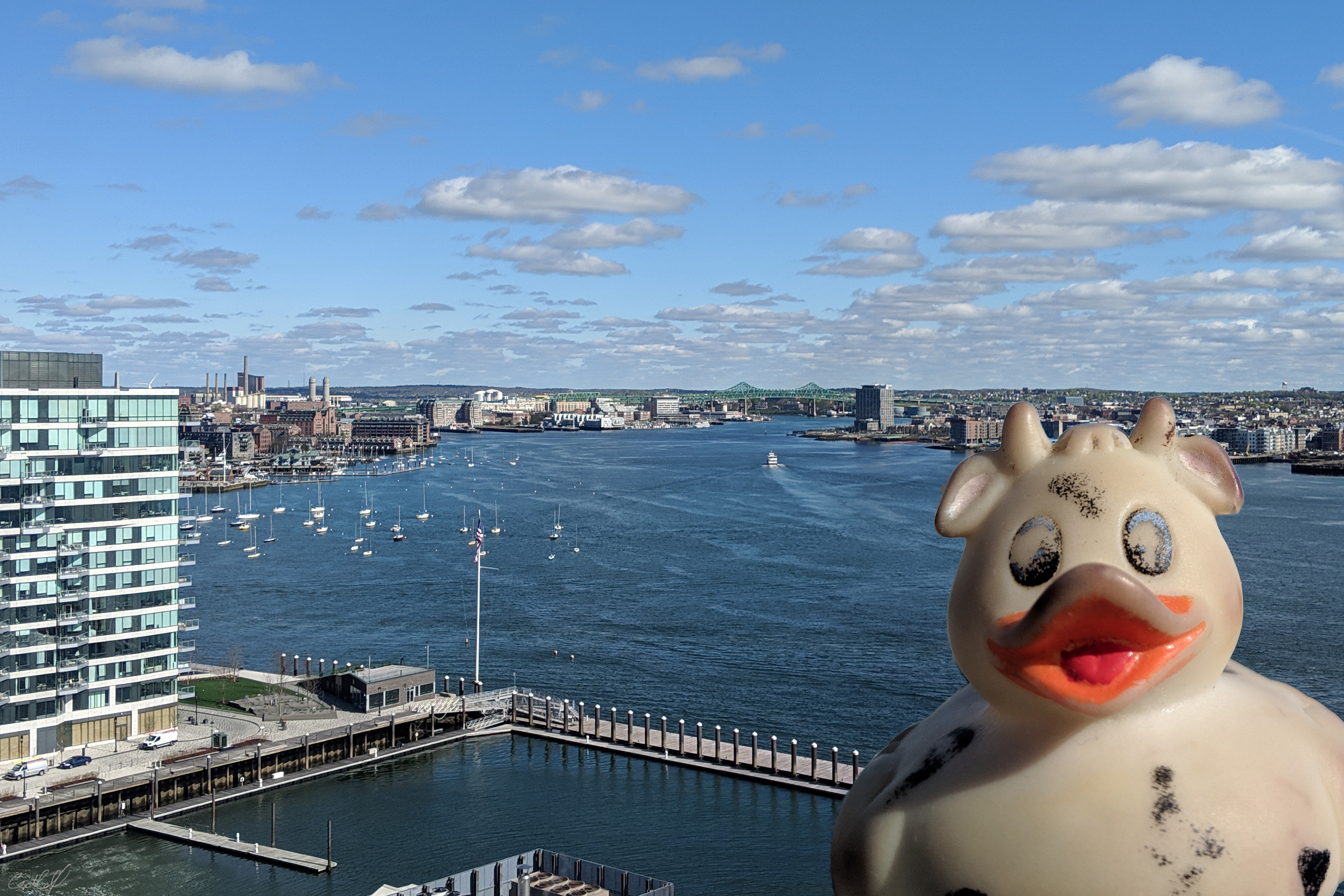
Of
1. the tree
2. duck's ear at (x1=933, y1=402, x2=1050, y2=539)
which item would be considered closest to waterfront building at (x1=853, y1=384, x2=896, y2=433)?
the tree

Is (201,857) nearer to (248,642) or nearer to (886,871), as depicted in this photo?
(248,642)

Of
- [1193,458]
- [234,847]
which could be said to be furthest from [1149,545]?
[234,847]

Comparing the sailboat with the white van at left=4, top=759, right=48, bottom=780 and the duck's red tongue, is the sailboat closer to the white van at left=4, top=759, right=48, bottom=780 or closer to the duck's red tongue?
the white van at left=4, top=759, right=48, bottom=780

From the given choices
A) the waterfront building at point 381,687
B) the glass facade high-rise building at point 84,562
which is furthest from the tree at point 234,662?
the glass facade high-rise building at point 84,562

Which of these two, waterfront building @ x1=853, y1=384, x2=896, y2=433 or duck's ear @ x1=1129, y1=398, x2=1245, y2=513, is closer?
duck's ear @ x1=1129, y1=398, x2=1245, y2=513

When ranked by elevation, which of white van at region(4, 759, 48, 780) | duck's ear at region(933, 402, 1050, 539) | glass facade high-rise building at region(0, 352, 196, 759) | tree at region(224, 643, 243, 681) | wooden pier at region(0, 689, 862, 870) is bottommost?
wooden pier at region(0, 689, 862, 870)

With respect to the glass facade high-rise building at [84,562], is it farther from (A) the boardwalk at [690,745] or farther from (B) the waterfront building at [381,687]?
(A) the boardwalk at [690,745]

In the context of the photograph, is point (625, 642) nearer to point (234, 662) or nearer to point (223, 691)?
point (234, 662)
